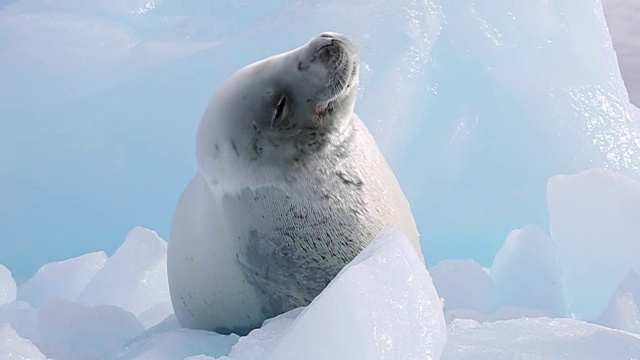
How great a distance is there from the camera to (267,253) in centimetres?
204

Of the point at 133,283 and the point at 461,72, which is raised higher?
the point at 461,72

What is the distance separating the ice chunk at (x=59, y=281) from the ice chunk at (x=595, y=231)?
7.56ft

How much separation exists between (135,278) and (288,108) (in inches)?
65.2

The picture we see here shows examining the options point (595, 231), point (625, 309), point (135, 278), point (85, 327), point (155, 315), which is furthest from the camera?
point (135, 278)

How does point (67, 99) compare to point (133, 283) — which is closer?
point (133, 283)

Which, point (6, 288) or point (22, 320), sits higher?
point (6, 288)

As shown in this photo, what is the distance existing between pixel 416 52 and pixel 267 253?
2849 mm

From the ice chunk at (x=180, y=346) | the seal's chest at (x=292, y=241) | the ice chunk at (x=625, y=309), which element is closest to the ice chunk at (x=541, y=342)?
the seal's chest at (x=292, y=241)

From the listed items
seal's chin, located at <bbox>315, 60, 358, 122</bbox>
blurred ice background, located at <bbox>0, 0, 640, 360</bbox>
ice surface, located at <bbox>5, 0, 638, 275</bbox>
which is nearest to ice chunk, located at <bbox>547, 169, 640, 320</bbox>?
blurred ice background, located at <bbox>0, 0, 640, 360</bbox>

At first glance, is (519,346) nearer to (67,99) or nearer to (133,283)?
(133,283)

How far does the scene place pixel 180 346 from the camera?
6.39 ft

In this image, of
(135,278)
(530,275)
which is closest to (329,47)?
(530,275)

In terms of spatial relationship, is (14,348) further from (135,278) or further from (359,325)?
(135,278)

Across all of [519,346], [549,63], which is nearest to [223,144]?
[519,346]
